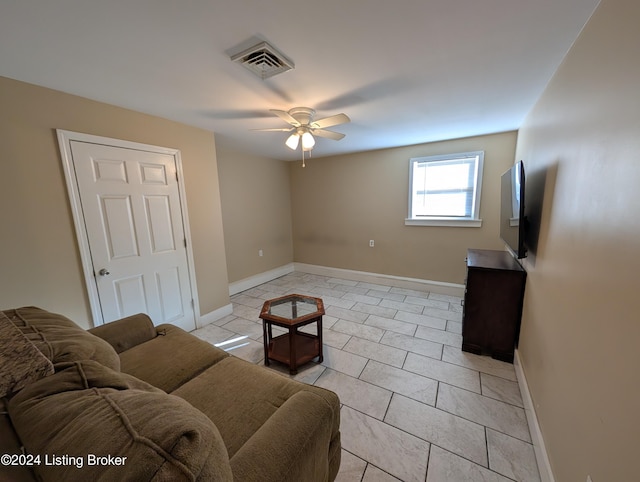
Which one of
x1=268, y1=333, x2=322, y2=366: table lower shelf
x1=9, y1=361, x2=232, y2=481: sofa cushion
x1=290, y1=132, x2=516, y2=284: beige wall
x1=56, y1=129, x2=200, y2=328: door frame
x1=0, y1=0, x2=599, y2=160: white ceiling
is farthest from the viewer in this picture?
x1=290, y1=132, x2=516, y2=284: beige wall

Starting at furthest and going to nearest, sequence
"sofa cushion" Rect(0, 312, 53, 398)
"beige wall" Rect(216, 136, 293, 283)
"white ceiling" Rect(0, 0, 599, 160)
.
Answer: "beige wall" Rect(216, 136, 293, 283)
"white ceiling" Rect(0, 0, 599, 160)
"sofa cushion" Rect(0, 312, 53, 398)

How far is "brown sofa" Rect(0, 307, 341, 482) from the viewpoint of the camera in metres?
0.50

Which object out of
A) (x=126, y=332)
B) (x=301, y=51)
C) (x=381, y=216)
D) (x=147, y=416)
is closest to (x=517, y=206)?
(x=301, y=51)

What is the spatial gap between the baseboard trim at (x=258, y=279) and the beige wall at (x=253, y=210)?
7 cm

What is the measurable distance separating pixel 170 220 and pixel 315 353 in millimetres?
2060

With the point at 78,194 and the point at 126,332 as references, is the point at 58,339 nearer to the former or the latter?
the point at 126,332

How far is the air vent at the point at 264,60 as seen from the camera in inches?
53.0

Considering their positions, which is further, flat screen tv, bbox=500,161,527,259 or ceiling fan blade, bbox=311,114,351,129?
ceiling fan blade, bbox=311,114,351,129

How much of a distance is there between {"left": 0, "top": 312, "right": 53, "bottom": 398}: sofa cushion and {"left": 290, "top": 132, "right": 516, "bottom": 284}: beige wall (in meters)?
3.96

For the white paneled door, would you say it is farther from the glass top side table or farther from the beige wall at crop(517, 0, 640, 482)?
the beige wall at crop(517, 0, 640, 482)

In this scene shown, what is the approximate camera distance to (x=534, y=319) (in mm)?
1724

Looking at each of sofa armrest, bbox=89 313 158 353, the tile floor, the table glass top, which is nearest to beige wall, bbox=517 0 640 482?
the tile floor

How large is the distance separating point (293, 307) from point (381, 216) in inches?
96.0

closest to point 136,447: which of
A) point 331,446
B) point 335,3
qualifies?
point 331,446
